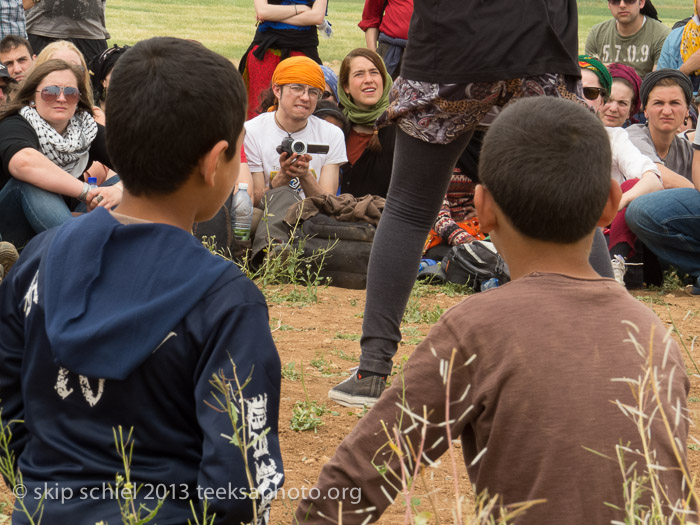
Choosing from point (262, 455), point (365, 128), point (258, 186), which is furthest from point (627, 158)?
point (262, 455)

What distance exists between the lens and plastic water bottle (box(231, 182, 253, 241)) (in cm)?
618

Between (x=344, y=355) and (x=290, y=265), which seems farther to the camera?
(x=290, y=265)

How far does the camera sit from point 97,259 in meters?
1.71

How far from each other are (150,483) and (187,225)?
19.6 inches

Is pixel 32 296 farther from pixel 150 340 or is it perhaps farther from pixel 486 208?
pixel 486 208

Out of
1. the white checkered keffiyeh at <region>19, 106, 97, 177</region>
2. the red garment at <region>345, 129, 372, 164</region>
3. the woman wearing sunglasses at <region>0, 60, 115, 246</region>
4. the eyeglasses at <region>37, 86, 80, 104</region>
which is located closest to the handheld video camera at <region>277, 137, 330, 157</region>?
the red garment at <region>345, 129, 372, 164</region>

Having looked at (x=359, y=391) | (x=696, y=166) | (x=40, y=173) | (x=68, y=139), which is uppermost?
(x=696, y=166)

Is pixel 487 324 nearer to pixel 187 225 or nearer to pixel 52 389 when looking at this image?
pixel 187 225

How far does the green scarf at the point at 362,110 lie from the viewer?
7.29 metres

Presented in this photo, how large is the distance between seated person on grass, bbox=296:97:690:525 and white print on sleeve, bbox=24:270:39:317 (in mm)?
622

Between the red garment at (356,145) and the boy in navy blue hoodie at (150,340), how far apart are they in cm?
541

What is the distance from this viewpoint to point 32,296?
178 centimetres

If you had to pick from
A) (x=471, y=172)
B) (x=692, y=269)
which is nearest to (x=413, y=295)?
(x=471, y=172)

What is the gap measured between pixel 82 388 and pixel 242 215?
178 inches
